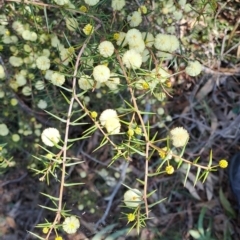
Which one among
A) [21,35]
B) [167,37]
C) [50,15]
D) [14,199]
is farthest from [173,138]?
[14,199]

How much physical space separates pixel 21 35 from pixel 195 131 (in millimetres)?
971

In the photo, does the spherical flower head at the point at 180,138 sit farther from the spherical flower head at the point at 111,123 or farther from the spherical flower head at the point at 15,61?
the spherical flower head at the point at 15,61

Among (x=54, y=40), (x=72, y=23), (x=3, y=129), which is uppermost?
(x=72, y=23)

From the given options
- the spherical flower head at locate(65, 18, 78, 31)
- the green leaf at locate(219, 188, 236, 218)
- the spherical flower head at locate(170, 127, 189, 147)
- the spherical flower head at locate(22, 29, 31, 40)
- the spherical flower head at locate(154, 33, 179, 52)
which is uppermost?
the spherical flower head at locate(154, 33, 179, 52)

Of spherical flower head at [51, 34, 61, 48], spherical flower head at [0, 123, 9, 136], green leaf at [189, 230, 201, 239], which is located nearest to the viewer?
spherical flower head at [51, 34, 61, 48]

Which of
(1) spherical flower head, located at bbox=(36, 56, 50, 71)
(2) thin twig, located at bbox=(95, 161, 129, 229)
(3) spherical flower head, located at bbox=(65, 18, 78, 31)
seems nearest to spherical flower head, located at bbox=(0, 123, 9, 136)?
(1) spherical flower head, located at bbox=(36, 56, 50, 71)

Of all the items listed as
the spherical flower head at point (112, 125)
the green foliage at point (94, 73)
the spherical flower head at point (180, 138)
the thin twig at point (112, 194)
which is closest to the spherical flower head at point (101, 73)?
the green foliage at point (94, 73)

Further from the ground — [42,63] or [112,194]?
[42,63]

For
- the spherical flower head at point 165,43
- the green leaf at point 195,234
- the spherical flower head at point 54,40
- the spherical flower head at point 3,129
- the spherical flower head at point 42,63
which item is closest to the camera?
the spherical flower head at point 165,43

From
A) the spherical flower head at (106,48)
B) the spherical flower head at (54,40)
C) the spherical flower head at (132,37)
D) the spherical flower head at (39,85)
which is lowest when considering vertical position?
the spherical flower head at (39,85)

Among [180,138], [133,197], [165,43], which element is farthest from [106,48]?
[133,197]

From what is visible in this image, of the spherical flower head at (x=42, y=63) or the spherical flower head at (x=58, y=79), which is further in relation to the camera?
the spherical flower head at (x=42, y=63)

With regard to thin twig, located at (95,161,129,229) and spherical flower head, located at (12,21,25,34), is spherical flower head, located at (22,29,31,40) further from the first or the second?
thin twig, located at (95,161,129,229)

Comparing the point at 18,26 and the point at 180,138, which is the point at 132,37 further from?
the point at 18,26
